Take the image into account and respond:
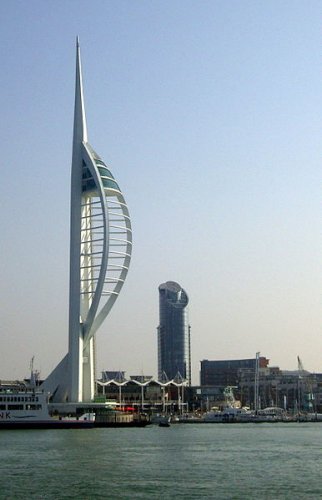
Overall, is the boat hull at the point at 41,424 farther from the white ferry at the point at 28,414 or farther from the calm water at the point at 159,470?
the calm water at the point at 159,470

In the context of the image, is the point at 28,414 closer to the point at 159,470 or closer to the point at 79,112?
the point at 79,112

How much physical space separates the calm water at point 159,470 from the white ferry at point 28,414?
85.1 ft

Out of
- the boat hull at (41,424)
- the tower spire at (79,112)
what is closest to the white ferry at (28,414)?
the boat hull at (41,424)

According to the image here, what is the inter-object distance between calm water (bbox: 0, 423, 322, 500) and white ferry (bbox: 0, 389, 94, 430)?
85.1 feet

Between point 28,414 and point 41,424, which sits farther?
point 28,414

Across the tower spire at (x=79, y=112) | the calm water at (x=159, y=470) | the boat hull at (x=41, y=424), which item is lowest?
the calm water at (x=159, y=470)

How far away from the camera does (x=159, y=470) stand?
150 feet

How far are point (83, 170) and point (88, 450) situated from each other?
52.8 m

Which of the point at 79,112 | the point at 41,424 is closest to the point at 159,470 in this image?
the point at 41,424

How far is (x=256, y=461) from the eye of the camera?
1998 inches

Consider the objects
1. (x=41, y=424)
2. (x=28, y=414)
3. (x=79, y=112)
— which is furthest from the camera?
(x=79, y=112)

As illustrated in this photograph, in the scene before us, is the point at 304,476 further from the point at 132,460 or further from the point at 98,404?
the point at 98,404

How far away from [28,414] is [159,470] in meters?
52.3

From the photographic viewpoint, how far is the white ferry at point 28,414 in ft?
311
